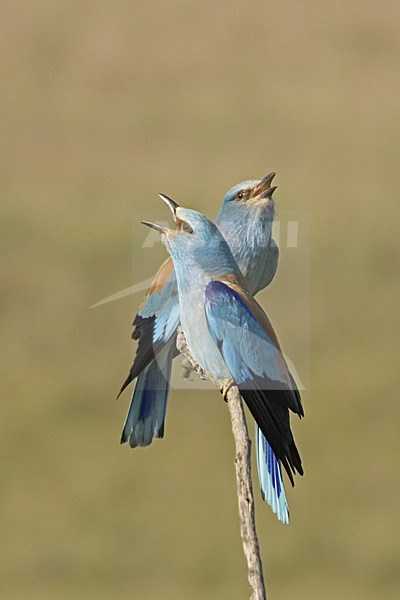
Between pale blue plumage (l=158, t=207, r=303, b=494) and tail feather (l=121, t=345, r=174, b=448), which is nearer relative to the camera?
pale blue plumage (l=158, t=207, r=303, b=494)

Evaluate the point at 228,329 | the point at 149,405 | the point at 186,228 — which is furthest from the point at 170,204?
the point at 149,405

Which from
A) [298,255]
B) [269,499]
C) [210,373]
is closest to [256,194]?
[298,255]

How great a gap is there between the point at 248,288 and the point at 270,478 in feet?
0.63

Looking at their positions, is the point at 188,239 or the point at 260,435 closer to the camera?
the point at 188,239

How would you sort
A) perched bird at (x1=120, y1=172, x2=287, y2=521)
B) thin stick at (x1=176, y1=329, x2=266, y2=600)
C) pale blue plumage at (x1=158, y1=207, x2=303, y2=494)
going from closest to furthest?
thin stick at (x1=176, y1=329, x2=266, y2=600) < pale blue plumage at (x1=158, y1=207, x2=303, y2=494) < perched bird at (x1=120, y1=172, x2=287, y2=521)

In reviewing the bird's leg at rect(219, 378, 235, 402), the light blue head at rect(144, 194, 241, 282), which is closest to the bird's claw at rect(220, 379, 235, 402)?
the bird's leg at rect(219, 378, 235, 402)

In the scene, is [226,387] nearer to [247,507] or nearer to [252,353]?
[252,353]

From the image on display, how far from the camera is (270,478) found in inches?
41.5

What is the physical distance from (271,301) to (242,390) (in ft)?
0.48

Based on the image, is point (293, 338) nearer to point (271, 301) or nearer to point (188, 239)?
point (271, 301)

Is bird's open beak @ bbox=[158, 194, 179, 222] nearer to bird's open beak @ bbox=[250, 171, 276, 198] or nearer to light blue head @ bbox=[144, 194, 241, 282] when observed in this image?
light blue head @ bbox=[144, 194, 241, 282]

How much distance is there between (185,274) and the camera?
3.26 ft

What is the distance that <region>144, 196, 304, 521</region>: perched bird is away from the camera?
3.09ft

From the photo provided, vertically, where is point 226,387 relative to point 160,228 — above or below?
below
